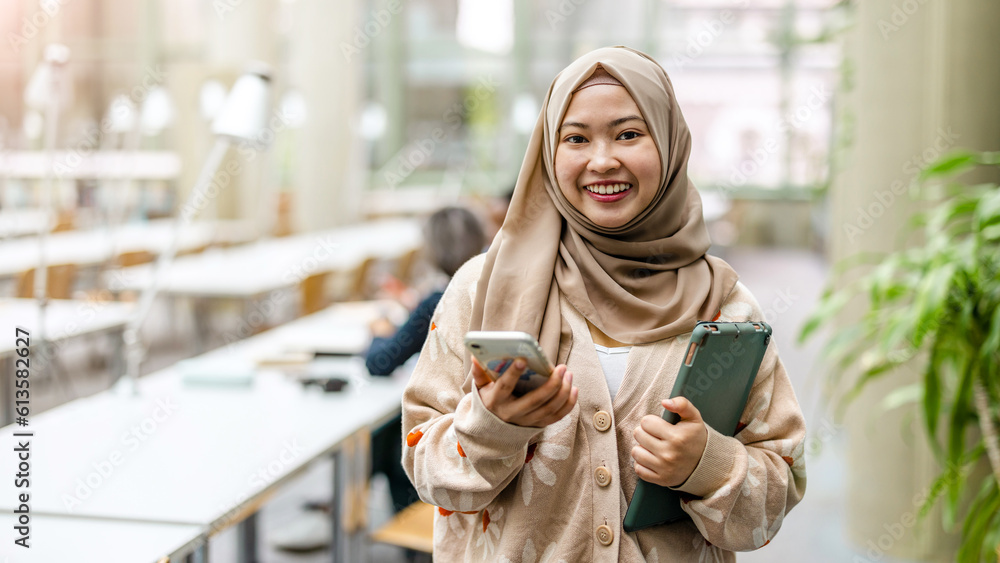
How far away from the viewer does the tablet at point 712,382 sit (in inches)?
43.1

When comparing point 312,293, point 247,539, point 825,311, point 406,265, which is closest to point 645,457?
point 825,311

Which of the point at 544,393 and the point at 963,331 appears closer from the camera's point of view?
the point at 544,393

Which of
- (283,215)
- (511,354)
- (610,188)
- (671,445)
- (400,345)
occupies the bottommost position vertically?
(283,215)

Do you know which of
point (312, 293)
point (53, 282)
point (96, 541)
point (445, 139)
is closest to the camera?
point (96, 541)

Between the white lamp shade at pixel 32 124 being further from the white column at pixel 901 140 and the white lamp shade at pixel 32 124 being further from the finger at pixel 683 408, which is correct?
the finger at pixel 683 408

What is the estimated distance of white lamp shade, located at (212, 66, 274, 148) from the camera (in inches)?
98.2

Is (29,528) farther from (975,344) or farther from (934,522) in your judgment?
(934,522)

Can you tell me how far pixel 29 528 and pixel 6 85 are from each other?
1042cm

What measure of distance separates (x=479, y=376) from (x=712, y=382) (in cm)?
30

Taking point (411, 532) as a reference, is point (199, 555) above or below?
above

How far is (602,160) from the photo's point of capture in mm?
1134

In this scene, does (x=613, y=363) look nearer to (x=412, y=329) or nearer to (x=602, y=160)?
(x=602, y=160)

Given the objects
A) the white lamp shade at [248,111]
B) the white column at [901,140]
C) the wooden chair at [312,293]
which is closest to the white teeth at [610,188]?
the white lamp shade at [248,111]

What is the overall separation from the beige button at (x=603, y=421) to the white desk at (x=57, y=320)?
3.03m
